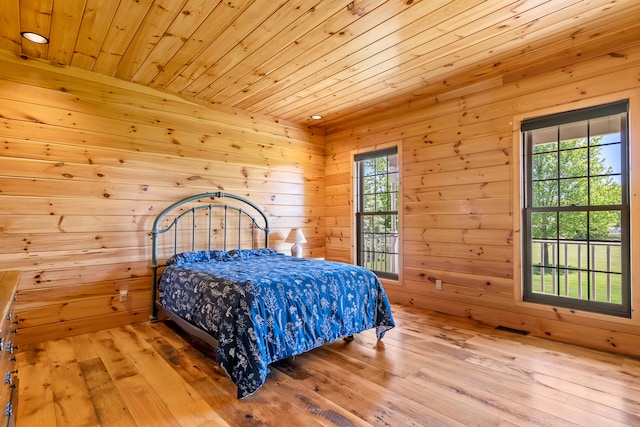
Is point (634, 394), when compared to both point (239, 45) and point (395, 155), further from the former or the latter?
point (239, 45)

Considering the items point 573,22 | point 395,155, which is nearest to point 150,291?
point 395,155

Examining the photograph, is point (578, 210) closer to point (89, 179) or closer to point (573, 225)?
point (573, 225)

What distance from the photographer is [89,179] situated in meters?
3.23

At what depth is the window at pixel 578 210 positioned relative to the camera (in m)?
2.82

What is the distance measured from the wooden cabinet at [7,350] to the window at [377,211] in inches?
147

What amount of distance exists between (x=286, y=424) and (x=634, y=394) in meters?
2.14

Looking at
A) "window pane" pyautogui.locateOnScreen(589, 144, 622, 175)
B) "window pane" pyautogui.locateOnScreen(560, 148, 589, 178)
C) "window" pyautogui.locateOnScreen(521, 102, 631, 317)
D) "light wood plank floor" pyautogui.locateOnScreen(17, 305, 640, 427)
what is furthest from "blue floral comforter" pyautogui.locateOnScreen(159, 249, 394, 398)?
"window pane" pyautogui.locateOnScreen(589, 144, 622, 175)

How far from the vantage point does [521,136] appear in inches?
129

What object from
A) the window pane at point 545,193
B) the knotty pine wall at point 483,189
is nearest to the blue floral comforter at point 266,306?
the knotty pine wall at point 483,189

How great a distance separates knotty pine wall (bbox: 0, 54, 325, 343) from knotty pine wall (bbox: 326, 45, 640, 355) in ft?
7.51

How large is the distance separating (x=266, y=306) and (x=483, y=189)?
2550 mm

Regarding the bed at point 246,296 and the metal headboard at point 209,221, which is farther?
the metal headboard at point 209,221

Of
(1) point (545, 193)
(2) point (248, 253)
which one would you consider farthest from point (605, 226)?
(2) point (248, 253)

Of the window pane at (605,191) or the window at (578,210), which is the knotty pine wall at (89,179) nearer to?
the window at (578,210)
